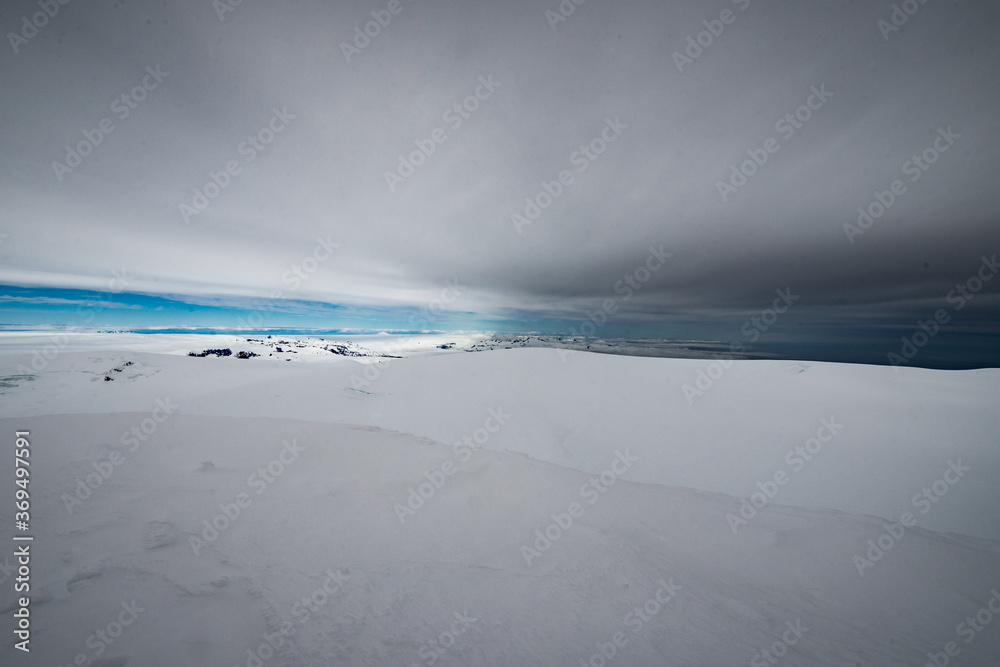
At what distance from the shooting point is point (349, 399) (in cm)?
888

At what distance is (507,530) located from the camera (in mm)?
3875

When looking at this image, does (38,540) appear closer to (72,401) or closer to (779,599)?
(779,599)

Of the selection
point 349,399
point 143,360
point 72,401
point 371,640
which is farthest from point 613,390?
point 143,360

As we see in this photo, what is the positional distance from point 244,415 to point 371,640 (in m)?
7.31

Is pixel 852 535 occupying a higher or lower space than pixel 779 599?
higher

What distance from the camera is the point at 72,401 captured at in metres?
8.02

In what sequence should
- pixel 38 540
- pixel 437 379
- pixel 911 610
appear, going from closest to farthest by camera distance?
1. pixel 911 610
2. pixel 38 540
3. pixel 437 379

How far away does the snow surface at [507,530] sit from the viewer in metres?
2.48

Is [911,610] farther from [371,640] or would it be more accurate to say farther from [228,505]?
[228,505]

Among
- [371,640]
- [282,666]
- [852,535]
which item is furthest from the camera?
[852,535]

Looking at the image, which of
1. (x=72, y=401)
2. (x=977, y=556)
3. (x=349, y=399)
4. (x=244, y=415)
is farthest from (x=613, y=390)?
(x=72, y=401)

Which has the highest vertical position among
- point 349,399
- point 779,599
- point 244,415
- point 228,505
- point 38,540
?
point 349,399

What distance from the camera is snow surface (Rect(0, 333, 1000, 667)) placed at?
2477 mm

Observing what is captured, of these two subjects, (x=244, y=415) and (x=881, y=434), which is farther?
(x=244, y=415)
